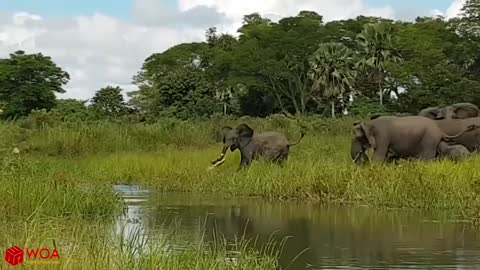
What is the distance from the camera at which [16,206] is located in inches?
403

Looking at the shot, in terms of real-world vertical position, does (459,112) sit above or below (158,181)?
above

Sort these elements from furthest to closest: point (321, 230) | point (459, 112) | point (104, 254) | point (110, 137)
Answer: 1. point (110, 137)
2. point (459, 112)
3. point (321, 230)
4. point (104, 254)

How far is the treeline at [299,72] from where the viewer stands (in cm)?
4678

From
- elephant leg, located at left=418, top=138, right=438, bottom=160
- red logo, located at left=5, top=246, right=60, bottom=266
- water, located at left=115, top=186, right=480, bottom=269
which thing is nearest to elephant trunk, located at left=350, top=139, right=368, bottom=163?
elephant leg, located at left=418, top=138, right=438, bottom=160

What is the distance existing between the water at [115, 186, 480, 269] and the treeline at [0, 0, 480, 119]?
2836cm

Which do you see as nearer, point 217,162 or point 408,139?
point 408,139

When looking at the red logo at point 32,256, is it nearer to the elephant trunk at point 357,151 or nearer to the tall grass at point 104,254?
the tall grass at point 104,254

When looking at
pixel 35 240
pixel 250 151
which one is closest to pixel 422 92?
pixel 250 151

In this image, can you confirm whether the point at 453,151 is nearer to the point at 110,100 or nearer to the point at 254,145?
the point at 254,145

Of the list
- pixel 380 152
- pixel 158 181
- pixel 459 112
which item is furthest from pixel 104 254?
pixel 459 112

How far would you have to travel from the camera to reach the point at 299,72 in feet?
178

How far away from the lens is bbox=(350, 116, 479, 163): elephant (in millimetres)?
18141

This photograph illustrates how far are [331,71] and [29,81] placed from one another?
57.5 feet

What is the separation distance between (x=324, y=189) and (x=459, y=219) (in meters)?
3.16
